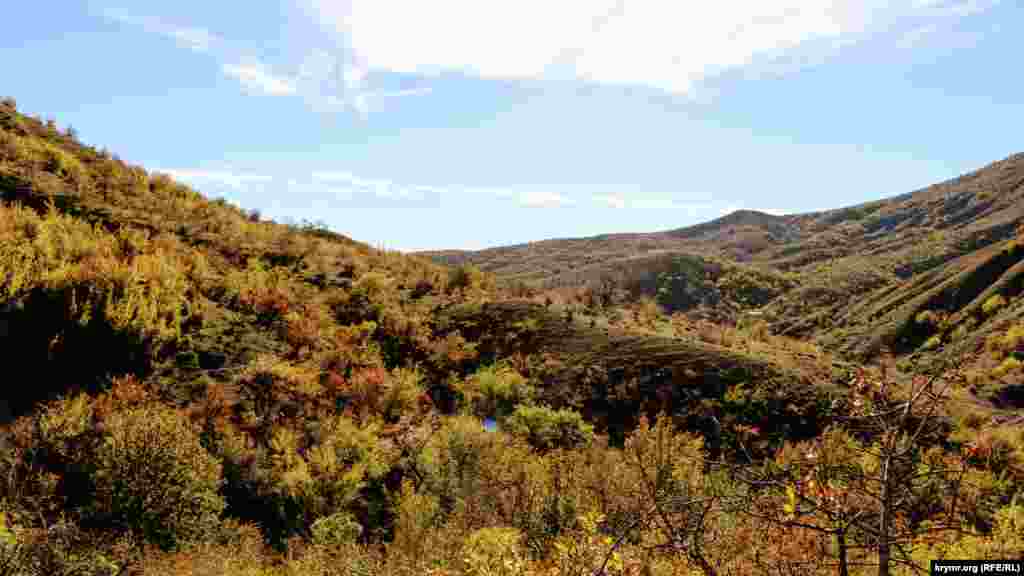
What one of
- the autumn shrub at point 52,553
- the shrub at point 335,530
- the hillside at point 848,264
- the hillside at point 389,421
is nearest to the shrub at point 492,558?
the hillside at point 389,421

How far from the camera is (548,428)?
18.4 m

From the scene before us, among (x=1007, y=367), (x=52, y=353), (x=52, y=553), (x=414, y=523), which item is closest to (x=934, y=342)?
(x=1007, y=367)

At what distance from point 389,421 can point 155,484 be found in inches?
300

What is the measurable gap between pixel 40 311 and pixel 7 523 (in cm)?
835

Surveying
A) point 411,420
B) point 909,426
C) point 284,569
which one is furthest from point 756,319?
point 284,569

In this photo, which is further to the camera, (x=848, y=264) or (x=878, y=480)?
(x=848, y=264)

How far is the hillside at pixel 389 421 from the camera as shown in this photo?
8164 millimetres

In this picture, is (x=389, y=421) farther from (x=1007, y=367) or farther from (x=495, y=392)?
(x=1007, y=367)

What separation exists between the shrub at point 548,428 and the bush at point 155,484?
30.2 ft

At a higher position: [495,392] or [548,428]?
[495,392]

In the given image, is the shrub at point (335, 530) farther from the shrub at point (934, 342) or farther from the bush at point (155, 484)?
the shrub at point (934, 342)

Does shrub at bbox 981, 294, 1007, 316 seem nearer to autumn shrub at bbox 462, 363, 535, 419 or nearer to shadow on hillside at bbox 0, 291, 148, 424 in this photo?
autumn shrub at bbox 462, 363, 535, 419

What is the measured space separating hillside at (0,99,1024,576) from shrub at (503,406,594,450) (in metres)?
0.08

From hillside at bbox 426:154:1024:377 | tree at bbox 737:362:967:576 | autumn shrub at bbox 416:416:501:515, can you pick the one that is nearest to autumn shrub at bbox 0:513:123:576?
autumn shrub at bbox 416:416:501:515
